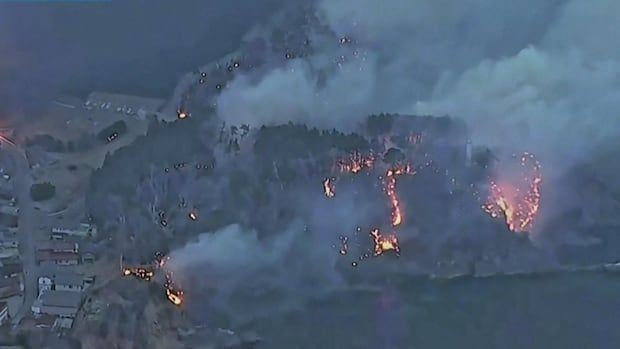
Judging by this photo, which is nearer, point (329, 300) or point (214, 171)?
point (329, 300)

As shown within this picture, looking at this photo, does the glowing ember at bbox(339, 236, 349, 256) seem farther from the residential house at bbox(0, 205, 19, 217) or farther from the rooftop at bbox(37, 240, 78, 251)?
the residential house at bbox(0, 205, 19, 217)

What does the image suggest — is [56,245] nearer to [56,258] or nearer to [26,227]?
[56,258]

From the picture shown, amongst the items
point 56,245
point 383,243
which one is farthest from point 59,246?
point 383,243

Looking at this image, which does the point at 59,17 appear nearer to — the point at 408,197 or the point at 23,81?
the point at 23,81

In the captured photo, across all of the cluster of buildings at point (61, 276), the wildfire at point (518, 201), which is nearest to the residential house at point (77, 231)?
the cluster of buildings at point (61, 276)

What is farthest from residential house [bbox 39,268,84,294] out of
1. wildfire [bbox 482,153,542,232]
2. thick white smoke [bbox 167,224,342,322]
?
wildfire [bbox 482,153,542,232]

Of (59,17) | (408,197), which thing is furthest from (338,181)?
(59,17)
